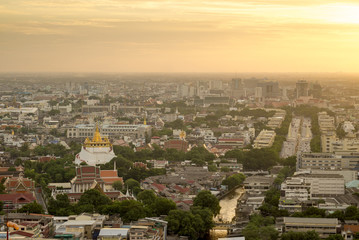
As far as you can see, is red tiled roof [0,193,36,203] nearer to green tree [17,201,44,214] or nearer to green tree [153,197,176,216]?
green tree [17,201,44,214]

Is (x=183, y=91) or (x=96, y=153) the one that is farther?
(x=183, y=91)

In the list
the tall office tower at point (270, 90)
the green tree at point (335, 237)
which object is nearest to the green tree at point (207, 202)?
the green tree at point (335, 237)

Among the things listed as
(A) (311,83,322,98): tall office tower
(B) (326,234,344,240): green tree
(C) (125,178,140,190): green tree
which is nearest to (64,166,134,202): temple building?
(C) (125,178,140,190): green tree

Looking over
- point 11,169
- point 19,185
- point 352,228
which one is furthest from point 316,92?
point 352,228

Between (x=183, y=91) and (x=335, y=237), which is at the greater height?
(x=335, y=237)

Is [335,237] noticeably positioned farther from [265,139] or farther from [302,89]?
[302,89]

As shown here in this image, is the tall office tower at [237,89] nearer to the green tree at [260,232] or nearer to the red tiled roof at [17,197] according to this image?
the red tiled roof at [17,197]
